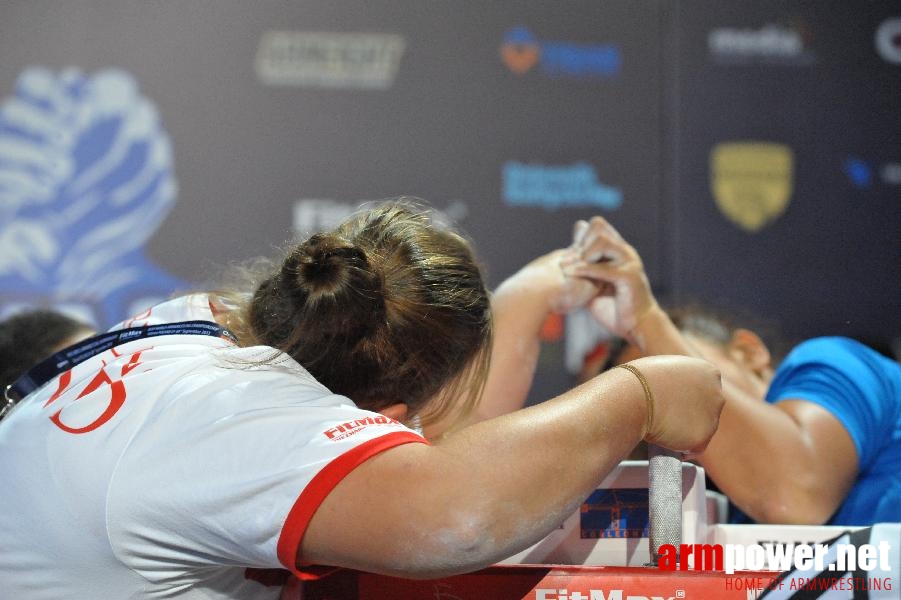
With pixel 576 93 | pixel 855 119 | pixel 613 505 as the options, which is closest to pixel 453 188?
pixel 576 93

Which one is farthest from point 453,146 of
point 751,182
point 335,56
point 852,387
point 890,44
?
point 852,387

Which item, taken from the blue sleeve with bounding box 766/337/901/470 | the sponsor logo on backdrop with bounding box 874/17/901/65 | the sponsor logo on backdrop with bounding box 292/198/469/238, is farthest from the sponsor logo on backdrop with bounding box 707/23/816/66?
the blue sleeve with bounding box 766/337/901/470

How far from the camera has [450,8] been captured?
8.68ft

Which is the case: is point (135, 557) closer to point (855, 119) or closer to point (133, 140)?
point (133, 140)

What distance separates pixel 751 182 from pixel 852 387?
1.41 metres

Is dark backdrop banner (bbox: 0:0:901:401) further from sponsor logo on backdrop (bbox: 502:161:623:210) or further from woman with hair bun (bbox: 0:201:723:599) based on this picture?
woman with hair bun (bbox: 0:201:723:599)

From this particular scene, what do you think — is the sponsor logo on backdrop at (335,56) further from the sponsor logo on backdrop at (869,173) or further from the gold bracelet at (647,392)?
the gold bracelet at (647,392)

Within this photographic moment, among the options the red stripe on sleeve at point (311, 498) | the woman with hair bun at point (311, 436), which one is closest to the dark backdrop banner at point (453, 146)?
the woman with hair bun at point (311, 436)

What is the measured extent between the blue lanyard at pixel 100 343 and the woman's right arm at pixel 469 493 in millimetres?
291

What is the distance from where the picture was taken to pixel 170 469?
71 centimetres

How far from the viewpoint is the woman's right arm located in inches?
26.3

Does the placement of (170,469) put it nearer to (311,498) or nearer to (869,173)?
(311,498)

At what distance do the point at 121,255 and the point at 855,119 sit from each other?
2129 millimetres

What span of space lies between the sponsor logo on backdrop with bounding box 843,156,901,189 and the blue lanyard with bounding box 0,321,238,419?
87.8 inches
